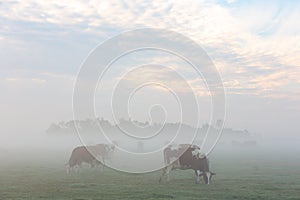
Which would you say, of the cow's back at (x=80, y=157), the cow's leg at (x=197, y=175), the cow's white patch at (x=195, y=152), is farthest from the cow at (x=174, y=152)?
the cow's back at (x=80, y=157)

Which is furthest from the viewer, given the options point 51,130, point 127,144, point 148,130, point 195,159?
point 51,130

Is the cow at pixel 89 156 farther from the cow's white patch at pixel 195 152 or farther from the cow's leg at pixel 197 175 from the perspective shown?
the cow's leg at pixel 197 175

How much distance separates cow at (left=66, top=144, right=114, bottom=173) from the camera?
35.5 m

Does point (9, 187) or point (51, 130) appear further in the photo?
point (51, 130)

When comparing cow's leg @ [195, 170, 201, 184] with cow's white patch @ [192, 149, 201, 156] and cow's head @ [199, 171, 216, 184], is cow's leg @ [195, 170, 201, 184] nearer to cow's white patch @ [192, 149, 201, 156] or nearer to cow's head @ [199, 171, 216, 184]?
cow's head @ [199, 171, 216, 184]

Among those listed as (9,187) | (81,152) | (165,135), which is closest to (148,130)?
(165,135)

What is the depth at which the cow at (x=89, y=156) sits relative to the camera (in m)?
35.5

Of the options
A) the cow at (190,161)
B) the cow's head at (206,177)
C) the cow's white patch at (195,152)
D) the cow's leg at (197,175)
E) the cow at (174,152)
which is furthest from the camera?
the cow at (174,152)

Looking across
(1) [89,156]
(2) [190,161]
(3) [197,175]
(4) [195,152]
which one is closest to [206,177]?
(3) [197,175]

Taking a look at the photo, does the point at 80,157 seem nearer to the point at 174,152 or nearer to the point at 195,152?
the point at 174,152

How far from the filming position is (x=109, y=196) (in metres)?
18.9

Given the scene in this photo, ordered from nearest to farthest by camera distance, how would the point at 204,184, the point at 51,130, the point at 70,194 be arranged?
the point at 70,194
the point at 204,184
the point at 51,130

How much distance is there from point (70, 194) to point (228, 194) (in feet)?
25.5

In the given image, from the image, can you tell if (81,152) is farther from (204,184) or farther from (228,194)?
(228,194)
